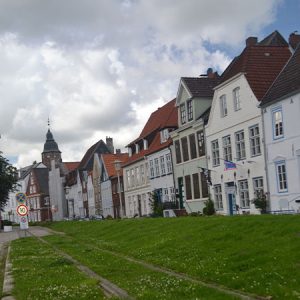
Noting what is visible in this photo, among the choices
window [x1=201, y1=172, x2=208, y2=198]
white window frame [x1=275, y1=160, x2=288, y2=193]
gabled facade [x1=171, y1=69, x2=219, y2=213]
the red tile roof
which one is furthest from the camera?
the red tile roof

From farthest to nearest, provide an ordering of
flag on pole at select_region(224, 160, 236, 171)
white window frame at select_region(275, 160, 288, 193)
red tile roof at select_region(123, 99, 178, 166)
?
red tile roof at select_region(123, 99, 178, 166) < flag on pole at select_region(224, 160, 236, 171) < white window frame at select_region(275, 160, 288, 193)

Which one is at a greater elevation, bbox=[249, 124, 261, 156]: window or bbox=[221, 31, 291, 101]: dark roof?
bbox=[221, 31, 291, 101]: dark roof

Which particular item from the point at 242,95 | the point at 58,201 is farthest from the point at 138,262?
the point at 58,201

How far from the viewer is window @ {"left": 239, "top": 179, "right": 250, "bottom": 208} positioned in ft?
115

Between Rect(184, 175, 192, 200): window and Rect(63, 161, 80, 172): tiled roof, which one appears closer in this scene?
Rect(184, 175, 192, 200): window

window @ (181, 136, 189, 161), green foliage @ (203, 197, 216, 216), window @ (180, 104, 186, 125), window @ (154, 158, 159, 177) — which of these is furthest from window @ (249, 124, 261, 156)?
window @ (154, 158, 159, 177)

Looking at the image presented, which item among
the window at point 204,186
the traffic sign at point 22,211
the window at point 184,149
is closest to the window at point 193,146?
the window at point 184,149

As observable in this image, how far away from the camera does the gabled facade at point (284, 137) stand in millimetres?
29625

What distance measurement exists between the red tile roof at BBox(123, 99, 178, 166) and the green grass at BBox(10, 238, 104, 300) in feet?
98.7

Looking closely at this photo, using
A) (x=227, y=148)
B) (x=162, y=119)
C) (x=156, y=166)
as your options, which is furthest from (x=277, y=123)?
(x=162, y=119)

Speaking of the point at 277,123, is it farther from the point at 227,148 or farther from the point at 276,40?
the point at 276,40

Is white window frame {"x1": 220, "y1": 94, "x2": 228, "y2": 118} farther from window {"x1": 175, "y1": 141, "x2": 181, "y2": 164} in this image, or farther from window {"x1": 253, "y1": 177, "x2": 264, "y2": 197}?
window {"x1": 175, "y1": 141, "x2": 181, "y2": 164}

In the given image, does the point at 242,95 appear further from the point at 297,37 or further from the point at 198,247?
the point at 198,247

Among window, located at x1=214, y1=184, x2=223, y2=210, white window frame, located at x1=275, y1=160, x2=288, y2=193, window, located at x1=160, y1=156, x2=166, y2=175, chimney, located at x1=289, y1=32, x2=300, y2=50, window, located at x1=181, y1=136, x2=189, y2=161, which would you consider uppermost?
chimney, located at x1=289, y1=32, x2=300, y2=50
